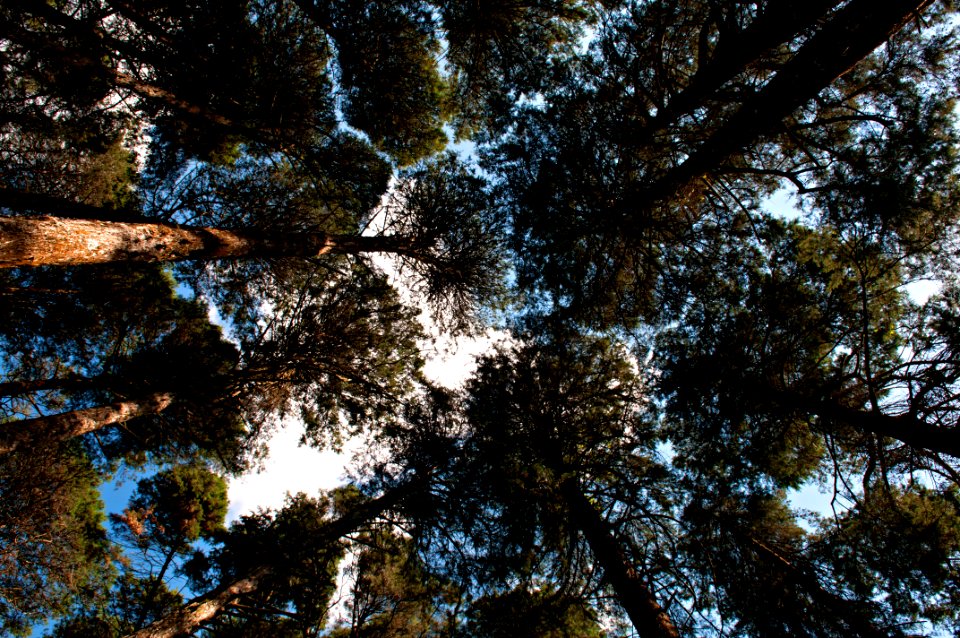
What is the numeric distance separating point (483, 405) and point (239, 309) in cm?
660

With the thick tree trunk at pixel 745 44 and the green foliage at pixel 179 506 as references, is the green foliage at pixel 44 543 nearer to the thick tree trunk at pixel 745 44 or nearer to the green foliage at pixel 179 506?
the green foliage at pixel 179 506

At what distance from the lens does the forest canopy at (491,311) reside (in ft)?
17.5

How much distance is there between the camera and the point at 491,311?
9336 millimetres

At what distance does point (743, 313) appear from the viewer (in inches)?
253

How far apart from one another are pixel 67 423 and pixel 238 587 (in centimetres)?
376

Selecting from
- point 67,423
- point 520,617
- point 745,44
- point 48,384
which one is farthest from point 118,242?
point 745,44

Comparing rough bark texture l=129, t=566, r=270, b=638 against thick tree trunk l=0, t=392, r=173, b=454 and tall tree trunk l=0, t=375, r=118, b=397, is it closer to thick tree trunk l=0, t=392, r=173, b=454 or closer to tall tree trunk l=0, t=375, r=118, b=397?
thick tree trunk l=0, t=392, r=173, b=454

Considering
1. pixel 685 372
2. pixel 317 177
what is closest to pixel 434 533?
pixel 685 372

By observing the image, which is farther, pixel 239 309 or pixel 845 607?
pixel 239 309

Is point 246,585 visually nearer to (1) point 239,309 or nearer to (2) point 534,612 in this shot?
(2) point 534,612

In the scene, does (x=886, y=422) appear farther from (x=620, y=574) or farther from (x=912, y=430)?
(x=620, y=574)

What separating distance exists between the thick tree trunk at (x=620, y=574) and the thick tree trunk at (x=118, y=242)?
629cm

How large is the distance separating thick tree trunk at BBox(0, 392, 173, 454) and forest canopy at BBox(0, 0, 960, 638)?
1.3 inches

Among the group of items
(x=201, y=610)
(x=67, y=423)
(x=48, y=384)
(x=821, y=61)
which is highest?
(x=48, y=384)
